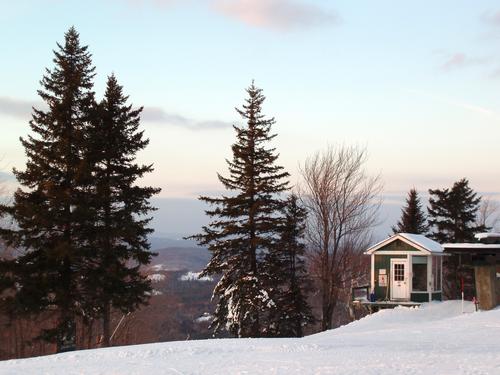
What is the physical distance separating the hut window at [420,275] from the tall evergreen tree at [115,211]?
15.3 meters

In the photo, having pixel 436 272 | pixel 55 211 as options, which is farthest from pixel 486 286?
pixel 55 211

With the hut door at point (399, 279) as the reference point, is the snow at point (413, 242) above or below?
above

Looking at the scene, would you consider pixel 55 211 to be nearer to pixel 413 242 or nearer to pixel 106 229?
pixel 106 229

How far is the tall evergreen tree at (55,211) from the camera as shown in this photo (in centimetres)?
2242

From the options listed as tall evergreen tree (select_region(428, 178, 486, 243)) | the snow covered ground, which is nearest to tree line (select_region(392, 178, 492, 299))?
tall evergreen tree (select_region(428, 178, 486, 243))

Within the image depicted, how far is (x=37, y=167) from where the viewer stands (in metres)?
23.3

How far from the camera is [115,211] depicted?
25.1m

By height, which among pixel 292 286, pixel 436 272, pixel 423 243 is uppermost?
pixel 423 243

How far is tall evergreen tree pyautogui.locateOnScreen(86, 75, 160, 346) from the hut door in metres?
13.9

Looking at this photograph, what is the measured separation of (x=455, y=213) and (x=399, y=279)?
44.1 ft

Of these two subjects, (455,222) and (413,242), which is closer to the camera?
(413,242)

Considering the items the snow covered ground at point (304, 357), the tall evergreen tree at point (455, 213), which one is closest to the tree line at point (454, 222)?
the tall evergreen tree at point (455, 213)

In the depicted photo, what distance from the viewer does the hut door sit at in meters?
29.9

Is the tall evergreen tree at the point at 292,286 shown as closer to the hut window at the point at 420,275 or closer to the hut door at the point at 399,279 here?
the hut door at the point at 399,279
